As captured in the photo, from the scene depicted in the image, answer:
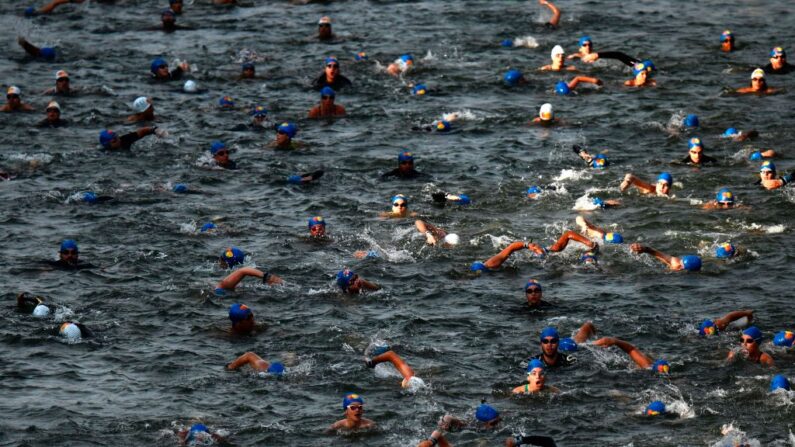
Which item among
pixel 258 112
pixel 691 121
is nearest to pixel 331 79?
pixel 258 112

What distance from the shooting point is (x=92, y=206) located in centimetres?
2742

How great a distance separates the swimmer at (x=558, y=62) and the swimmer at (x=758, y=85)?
15.7ft

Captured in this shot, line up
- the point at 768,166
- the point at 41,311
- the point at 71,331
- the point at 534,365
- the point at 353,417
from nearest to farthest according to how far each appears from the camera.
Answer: the point at 353,417 < the point at 534,365 < the point at 71,331 < the point at 41,311 < the point at 768,166

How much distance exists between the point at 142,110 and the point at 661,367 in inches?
675

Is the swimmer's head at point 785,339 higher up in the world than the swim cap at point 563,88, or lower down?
lower down

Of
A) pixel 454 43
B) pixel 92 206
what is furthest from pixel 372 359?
pixel 454 43

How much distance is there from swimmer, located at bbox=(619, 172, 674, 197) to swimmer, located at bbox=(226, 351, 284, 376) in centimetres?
1024

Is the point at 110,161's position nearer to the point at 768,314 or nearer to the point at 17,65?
the point at 17,65

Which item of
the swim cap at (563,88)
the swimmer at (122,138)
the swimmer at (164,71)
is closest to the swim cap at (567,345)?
the swimmer at (122,138)

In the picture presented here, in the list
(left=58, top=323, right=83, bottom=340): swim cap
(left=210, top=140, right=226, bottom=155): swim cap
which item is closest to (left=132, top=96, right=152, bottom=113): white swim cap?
(left=210, top=140, right=226, bottom=155): swim cap

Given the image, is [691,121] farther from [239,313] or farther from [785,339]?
[239,313]

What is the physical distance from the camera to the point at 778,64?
34.6 meters

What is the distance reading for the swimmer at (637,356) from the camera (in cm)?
1967

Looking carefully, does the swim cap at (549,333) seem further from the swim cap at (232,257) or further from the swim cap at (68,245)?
the swim cap at (68,245)
